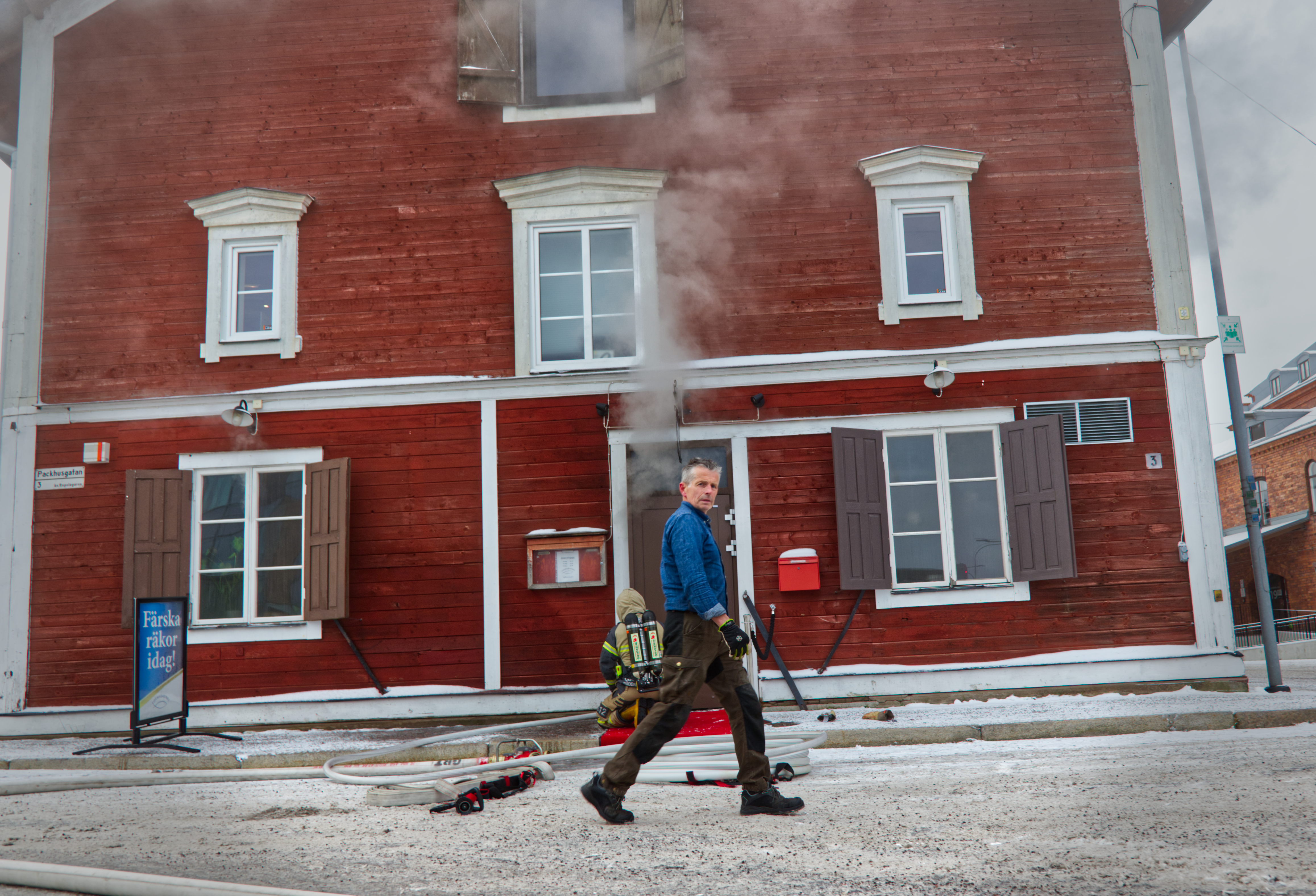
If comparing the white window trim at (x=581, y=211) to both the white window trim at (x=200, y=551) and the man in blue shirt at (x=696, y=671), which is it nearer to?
the white window trim at (x=200, y=551)

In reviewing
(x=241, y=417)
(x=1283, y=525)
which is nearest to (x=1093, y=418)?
(x=241, y=417)

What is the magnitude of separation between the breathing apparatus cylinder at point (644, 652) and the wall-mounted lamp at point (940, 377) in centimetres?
419

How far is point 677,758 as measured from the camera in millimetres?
5957

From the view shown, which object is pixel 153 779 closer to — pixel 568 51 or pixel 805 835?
Result: pixel 805 835

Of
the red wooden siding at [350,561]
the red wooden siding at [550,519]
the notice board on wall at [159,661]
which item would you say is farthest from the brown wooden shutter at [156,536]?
the red wooden siding at [550,519]

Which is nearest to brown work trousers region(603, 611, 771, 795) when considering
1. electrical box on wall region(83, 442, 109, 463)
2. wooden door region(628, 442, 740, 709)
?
wooden door region(628, 442, 740, 709)

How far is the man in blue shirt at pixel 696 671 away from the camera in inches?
179

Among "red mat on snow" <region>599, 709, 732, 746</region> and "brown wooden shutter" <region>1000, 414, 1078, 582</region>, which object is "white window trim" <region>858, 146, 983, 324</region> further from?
"red mat on snow" <region>599, 709, 732, 746</region>

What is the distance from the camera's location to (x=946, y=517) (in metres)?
10.0

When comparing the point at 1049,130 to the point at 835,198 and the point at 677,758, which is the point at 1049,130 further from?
the point at 677,758

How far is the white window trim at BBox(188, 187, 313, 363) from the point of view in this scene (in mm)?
10672

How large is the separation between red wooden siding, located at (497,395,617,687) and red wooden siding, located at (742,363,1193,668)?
1.44 metres

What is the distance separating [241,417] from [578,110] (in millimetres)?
4871

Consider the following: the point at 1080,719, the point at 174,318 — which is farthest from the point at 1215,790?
the point at 174,318
